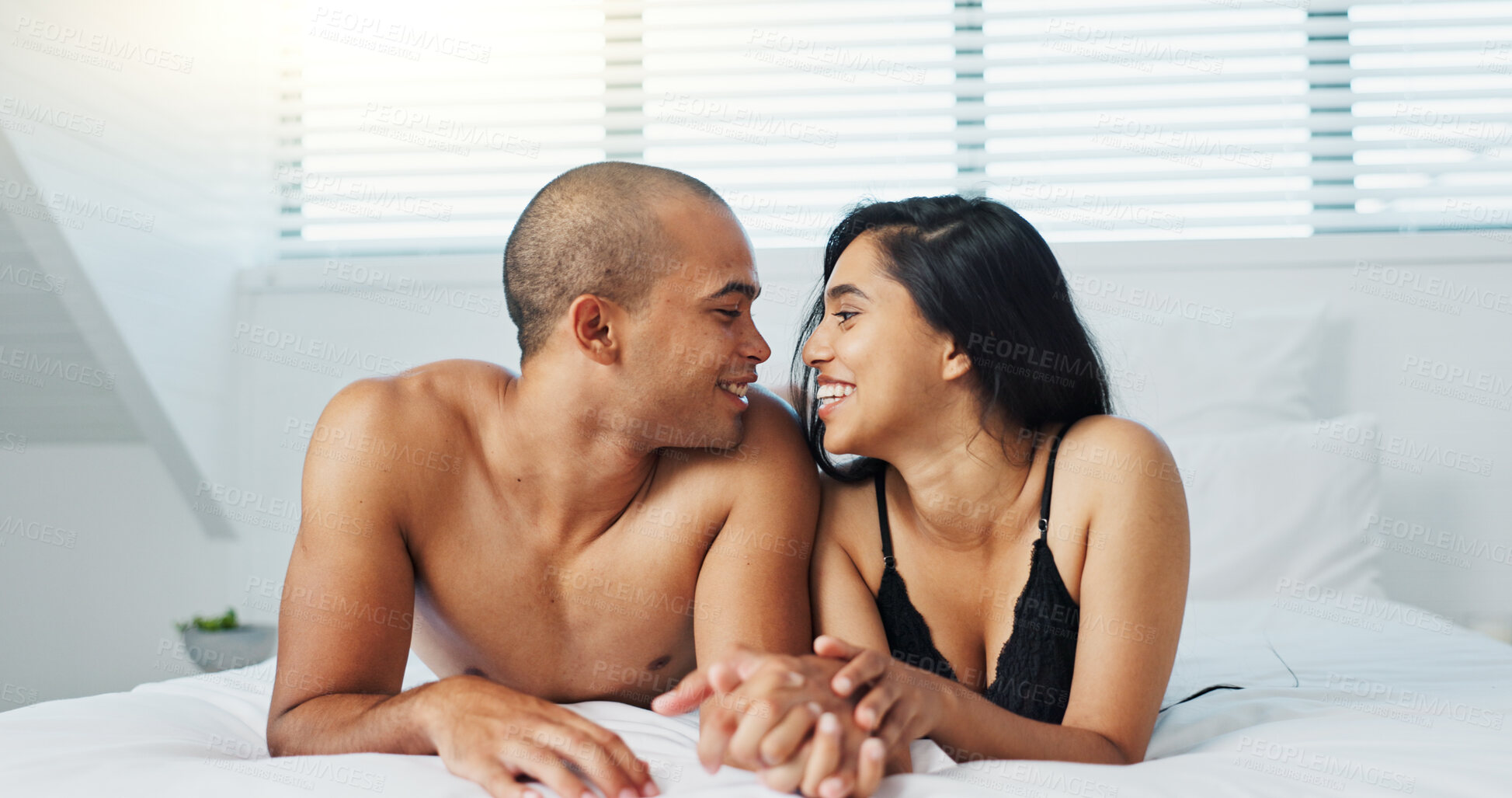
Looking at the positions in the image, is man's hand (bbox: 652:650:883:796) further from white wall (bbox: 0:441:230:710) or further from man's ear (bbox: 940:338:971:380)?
white wall (bbox: 0:441:230:710)

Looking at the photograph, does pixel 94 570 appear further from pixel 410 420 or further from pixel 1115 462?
pixel 1115 462

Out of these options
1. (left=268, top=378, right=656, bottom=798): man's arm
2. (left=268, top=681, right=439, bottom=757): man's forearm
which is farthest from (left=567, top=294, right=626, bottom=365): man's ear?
(left=268, top=681, right=439, bottom=757): man's forearm

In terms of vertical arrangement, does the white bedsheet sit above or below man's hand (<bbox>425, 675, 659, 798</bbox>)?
below

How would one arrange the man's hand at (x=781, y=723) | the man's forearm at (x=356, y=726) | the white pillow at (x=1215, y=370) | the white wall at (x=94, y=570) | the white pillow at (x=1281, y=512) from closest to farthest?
the man's hand at (x=781, y=723)
the man's forearm at (x=356, y=726)
the white pillow at (x=1281, y=512)
the white pillow at (x=1215, y=370)
the white wall at (x=94, y=570)

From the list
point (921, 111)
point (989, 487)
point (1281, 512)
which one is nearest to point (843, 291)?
point (989, 487)

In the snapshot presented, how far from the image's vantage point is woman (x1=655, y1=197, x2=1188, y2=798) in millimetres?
1072

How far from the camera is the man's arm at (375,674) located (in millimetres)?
837

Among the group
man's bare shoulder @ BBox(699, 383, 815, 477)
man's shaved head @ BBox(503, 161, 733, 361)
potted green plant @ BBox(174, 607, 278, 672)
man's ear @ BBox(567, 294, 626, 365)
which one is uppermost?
man's shaved head @ BBox(503, 161, 733, 361)

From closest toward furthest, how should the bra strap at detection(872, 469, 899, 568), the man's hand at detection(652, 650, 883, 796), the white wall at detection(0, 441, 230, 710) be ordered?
the man's hand at detection(652, 650, 883, 796)
the bra strap at detection(872, 469, 899, 568)
the white wall at detection(0, 441, 230, 710)

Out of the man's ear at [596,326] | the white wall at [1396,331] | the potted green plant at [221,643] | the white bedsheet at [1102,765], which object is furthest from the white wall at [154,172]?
the man's ear at [596,326]

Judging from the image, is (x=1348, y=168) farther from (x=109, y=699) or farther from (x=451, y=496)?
(x=109, y=699)

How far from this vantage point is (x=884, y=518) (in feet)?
4.28

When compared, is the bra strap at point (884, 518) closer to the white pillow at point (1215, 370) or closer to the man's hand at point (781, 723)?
the man's hand at point (781, 723)

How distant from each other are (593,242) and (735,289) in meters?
0.18
